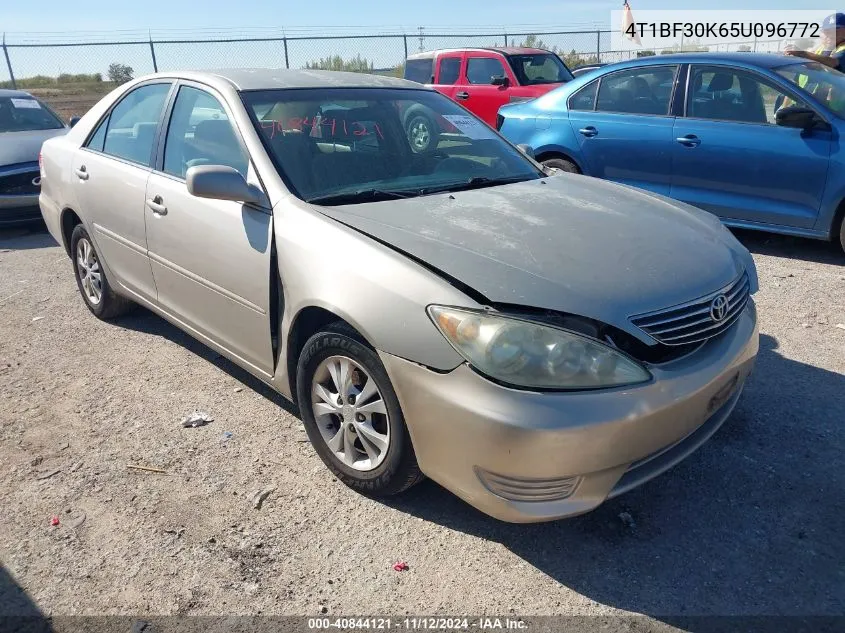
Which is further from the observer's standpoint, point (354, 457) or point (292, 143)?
point (292, 143)

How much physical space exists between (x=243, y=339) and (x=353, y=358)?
2.94 ft

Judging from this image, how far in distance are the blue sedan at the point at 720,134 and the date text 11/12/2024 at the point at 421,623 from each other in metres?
4.71

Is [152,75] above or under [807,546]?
above

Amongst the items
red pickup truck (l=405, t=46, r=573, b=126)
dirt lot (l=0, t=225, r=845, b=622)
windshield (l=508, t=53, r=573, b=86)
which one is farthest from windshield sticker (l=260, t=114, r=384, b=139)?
windshield (l=508, t=53, r=573, b=86)

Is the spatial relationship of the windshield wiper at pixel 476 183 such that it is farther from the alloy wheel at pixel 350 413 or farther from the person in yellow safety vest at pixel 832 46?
the person in yellow safety vest at pixel 832 46

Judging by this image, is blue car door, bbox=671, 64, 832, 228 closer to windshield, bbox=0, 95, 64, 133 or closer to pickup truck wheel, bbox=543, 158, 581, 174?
pickup truck wheel, bbox=543, 158, 581, 174

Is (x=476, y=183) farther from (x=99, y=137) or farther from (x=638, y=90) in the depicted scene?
(x=638, y=90)

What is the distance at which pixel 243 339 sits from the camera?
3.46 metres

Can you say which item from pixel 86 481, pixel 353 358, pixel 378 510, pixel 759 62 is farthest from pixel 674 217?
pixel 759 62

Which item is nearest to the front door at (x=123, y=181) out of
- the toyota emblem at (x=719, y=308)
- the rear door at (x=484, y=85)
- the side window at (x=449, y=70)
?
the toyota emblem at (x=719, y=308)

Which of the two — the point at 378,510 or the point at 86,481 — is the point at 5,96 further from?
the point at 378,510

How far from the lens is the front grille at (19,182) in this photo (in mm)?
8156

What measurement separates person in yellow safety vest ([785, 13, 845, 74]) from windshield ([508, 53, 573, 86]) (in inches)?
163

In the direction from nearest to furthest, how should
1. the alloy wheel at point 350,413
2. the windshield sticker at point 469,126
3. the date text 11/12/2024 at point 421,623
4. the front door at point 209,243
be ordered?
the date text 11/12/2024 at point 421,623, the alloy wheel at point 350,413, the front door at point 209,243, the windshield sticker at point 469,126
